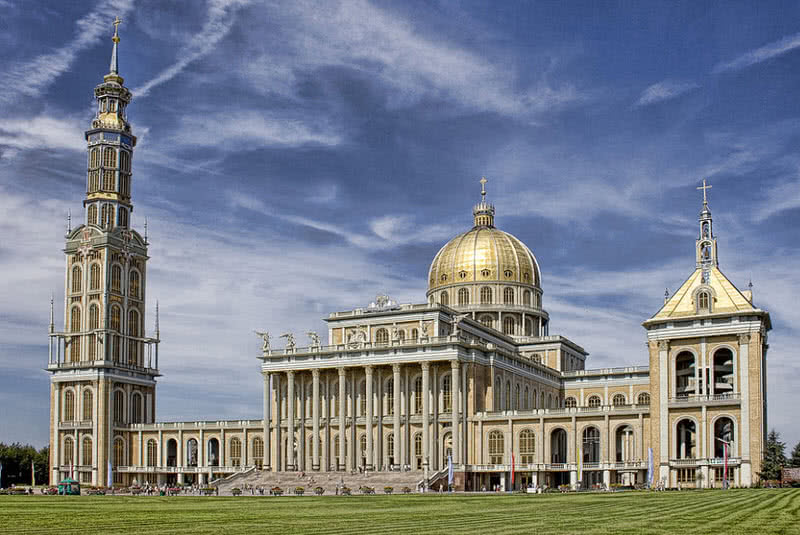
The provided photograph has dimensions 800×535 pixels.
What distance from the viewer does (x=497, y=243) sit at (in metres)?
143

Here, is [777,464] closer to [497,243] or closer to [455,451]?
[455,451]

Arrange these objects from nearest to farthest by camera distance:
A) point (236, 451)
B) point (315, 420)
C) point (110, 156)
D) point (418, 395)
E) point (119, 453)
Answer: point (418, 395), point (315, 420), point (236, 451), point (119, 453), point (110, 156)

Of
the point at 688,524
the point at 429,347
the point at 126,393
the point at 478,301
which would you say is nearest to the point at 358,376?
the point at 429,347

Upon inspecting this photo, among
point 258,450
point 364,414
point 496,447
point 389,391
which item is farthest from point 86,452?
point 496,447

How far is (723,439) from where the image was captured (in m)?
101

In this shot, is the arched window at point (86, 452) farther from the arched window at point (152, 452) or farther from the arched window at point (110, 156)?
the arched window at point (110, 156)

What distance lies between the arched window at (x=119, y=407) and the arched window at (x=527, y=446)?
56.2 m

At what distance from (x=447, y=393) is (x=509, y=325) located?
1187 inches

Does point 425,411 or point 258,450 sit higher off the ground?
point 425,411

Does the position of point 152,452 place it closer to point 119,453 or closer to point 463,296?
point 119,453

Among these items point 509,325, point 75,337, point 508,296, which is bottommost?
point 75,337

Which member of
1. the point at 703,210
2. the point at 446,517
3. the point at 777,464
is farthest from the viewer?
the point at 703,210

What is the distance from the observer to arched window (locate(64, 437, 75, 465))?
5389 inches

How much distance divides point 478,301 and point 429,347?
98.5 ft
